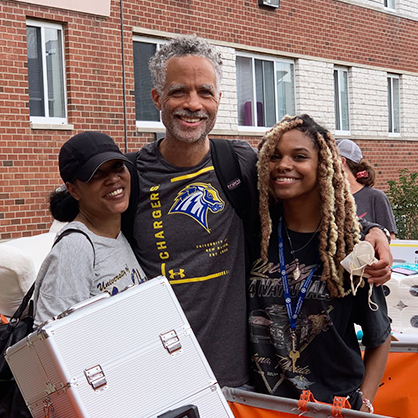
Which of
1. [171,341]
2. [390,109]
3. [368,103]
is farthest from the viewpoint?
[390,109]

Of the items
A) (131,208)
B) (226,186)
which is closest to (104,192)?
(131,208)

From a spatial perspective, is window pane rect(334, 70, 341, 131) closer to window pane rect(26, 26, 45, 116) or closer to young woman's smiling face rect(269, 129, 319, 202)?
window pane rect(26, 26, 45, 116)

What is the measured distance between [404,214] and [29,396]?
35.4ft

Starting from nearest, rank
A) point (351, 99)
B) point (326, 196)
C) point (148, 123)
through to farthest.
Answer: point (326, 196)
point (148, 123)
point (351, 99)

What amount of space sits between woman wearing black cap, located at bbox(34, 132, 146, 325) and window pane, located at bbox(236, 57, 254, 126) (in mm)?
10078

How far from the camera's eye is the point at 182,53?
279 cm

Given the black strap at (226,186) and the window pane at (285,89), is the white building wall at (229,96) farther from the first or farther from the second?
the black strap at (226,186)

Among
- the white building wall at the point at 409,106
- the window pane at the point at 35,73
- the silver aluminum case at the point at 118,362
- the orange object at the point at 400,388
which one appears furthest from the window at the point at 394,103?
the silver aluminum case at the point at 118,362

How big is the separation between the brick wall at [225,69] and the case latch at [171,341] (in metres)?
3.89

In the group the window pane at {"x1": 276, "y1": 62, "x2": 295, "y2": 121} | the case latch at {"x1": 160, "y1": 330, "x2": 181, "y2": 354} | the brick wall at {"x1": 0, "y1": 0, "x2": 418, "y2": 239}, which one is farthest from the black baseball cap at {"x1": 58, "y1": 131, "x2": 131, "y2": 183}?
the window pane at {"x1": 276, "y1": 62, "x2": 295, "y2": 121}

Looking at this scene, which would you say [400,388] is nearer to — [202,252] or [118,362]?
[202,252]

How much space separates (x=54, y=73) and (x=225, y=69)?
3.58m

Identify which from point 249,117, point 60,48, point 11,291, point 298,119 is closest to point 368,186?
point 298,119

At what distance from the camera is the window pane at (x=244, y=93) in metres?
12.5
